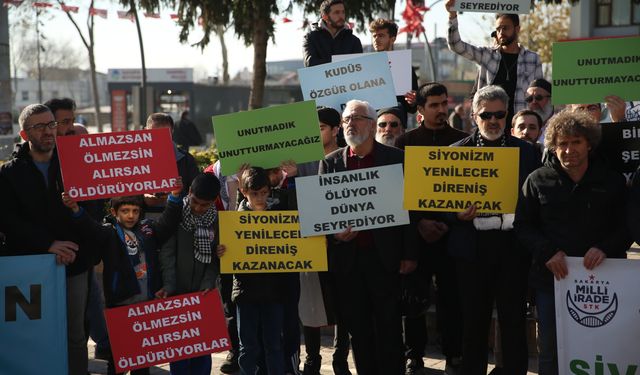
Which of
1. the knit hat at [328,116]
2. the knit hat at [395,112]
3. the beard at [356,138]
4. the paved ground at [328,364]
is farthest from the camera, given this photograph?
the knit hat at [395,112]

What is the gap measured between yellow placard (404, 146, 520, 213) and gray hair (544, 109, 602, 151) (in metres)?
0.38

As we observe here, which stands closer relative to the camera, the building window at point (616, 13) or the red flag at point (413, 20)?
the red flag at point (413, 20)

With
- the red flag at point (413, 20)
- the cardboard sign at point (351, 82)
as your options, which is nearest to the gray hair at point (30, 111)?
the cardboard sign at point (351, 82)

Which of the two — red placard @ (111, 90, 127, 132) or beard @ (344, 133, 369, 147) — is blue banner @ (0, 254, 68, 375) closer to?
beard @ (344, 133, 369, 147)

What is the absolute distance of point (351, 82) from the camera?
795cm

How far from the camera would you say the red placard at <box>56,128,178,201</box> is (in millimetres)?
6453

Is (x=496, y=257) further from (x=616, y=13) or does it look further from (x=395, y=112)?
(x=616, y=13)

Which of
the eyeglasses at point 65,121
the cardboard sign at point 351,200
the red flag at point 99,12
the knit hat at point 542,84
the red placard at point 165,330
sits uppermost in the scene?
the red flag at point 99,12

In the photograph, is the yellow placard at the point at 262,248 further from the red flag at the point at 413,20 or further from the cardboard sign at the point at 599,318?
the red flag at the point at 413,20

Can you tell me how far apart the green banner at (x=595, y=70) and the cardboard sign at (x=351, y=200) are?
4.73ft

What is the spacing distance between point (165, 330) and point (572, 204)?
2.84 m

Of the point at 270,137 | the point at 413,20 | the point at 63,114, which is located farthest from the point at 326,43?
the point at 413,20

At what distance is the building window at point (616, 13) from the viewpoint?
126 feet

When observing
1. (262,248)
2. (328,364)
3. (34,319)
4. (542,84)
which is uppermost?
(542,84)
